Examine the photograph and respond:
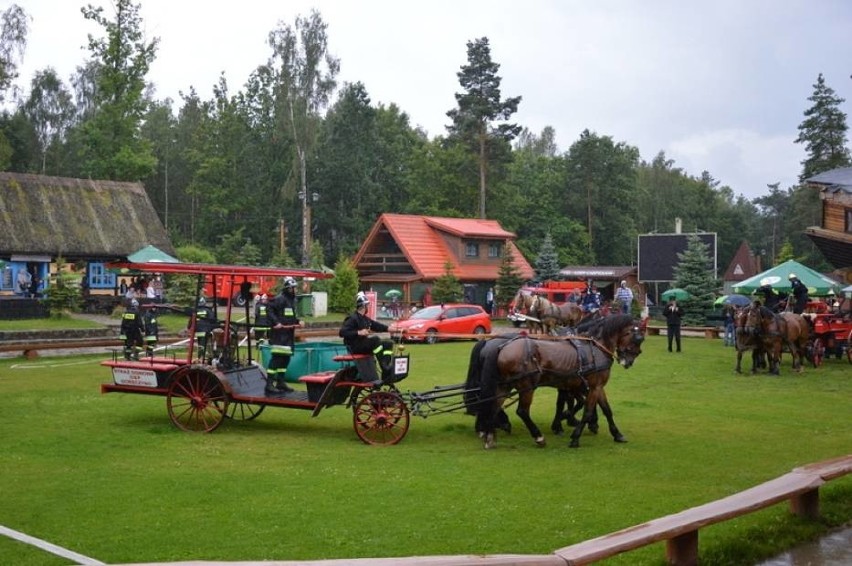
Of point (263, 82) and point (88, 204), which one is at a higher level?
point (263, 82)

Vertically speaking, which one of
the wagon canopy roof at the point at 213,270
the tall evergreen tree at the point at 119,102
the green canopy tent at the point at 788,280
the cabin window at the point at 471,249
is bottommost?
the wagon canopy roof at the point at 213,270

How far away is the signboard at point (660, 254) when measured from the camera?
189 ft

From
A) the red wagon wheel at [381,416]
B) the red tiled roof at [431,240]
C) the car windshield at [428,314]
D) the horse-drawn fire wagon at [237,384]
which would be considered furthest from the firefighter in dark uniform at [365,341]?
the red tiled roof at [431,240]

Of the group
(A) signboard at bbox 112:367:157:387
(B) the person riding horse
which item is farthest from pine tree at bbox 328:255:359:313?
(A) signboard at bbox 112:367:157:387

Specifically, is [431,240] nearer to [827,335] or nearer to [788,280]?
[788,280]

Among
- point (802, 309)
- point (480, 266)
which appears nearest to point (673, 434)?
point (802, 309)

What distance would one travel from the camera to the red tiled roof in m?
47.8

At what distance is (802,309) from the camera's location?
25.7 meters

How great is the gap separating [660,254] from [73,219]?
36.8 m

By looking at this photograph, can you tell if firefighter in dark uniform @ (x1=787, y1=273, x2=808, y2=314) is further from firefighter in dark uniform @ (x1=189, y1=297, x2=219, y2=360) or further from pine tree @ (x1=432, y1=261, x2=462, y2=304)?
pine tree @ (x1=432, y1=261, x2=462, y2=304)

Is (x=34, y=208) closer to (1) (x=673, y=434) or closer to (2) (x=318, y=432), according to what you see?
(2) (x=318, y=432)

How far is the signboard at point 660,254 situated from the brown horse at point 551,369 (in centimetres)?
4654

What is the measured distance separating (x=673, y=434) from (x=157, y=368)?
7.72 m

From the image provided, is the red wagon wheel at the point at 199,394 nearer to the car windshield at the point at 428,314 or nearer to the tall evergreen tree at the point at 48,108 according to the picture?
the car windshield at the point at 428,314
